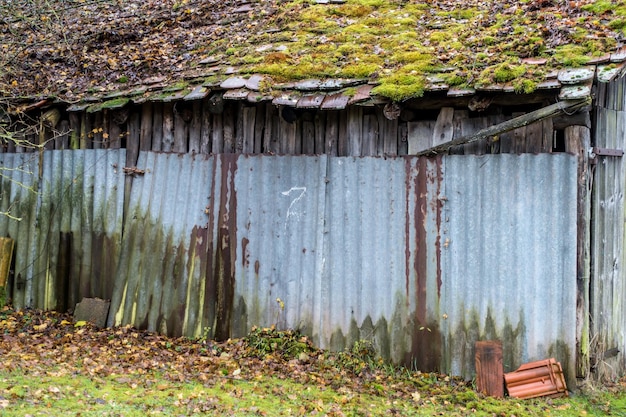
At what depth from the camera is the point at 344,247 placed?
307 inches

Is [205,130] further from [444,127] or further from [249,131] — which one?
[444,127]

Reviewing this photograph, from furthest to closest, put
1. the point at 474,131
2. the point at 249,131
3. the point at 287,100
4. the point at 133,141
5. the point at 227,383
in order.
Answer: the point at 133,141 < the point at 249,131 < the point at 287,100 < the point at 474,131 < the point at 227,383

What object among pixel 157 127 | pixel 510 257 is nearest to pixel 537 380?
pixel 510 257

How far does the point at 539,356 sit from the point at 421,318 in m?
1.31

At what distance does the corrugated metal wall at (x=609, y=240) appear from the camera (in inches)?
275

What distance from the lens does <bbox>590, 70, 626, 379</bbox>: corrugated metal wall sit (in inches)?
275

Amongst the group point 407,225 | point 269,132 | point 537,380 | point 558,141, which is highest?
point 269,132

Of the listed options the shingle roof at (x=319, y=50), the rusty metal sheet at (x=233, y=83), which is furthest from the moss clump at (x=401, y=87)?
the rusty metal sheet at (x=233, y=83)

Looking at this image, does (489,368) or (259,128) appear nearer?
(489,368)

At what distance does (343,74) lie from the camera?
305 inches

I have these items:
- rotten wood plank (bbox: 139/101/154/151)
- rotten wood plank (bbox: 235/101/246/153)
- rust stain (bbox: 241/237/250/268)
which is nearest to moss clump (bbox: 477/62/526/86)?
rotten wood plank (bbox: 235/101/246/153)

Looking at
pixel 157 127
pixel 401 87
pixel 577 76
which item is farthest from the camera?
pixel 157 127

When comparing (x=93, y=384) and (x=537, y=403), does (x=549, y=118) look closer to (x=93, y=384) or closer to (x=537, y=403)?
(x=537, y=403)

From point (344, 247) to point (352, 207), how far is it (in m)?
0.49
